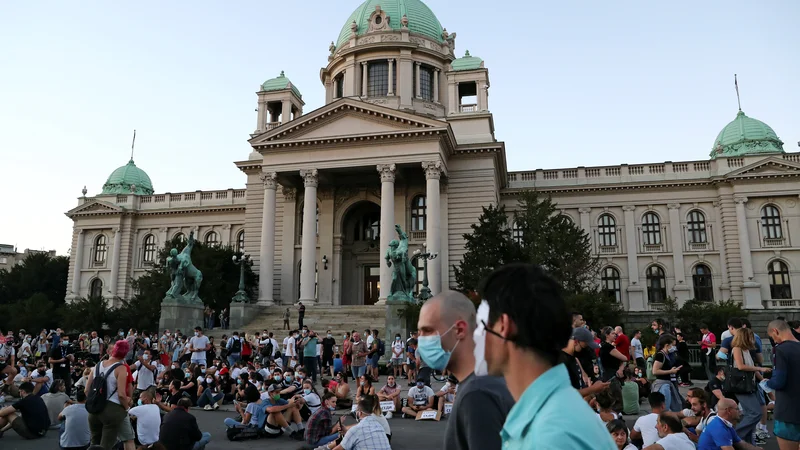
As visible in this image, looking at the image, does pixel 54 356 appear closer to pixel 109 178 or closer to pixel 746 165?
pixel 746 165

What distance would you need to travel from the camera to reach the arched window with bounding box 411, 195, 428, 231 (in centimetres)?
3956

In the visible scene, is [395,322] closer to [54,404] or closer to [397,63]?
[54,404]

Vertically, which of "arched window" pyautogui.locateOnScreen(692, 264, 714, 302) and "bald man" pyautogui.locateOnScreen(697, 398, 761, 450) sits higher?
"arched window" pyautogui.locateOnScreen(692, 264, 714, 302)

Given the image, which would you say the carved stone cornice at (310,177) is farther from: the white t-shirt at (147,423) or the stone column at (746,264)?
the stone column at (746,264)

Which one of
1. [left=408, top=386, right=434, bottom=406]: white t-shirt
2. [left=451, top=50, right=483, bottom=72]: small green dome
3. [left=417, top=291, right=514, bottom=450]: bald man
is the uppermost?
[left=451, top=50, right=483, bottom=72]: small green dome

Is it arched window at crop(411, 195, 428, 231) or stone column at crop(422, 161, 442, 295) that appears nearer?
stone column at crop(422, 161, 442, 295)

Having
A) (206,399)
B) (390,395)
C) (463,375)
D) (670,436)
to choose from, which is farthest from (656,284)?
(463,375)

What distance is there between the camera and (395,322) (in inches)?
1062

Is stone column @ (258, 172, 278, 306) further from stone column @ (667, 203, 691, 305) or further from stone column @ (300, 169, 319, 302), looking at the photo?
stone column @ (667, 203, 691, 305)

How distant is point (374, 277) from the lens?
41.3m

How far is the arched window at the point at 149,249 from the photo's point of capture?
53.3 m

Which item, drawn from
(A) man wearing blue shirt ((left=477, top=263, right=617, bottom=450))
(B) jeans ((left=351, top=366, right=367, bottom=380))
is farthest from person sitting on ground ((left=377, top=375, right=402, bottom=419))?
(A) man wearing blue shirt ((left=477, top=263, right=617, bottom=450))

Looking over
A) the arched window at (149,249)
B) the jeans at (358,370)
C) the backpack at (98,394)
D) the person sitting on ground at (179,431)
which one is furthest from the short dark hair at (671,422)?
the arched window at (149,249)

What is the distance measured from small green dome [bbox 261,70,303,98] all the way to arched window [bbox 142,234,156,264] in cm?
1796
